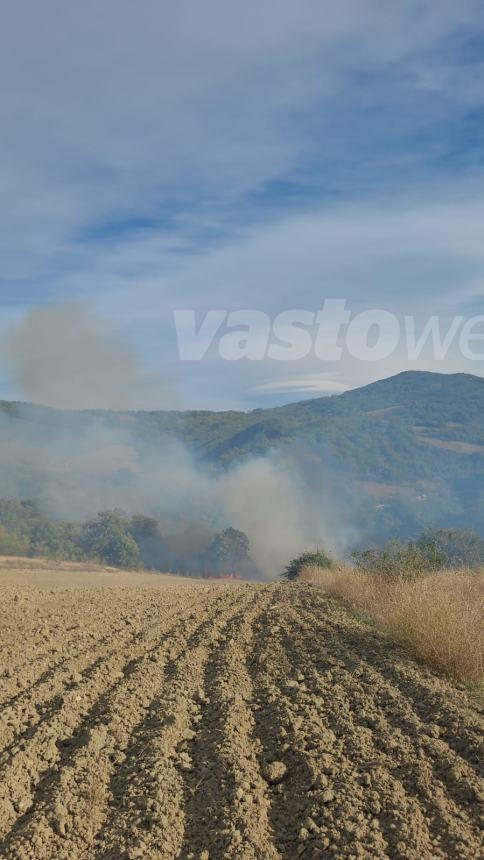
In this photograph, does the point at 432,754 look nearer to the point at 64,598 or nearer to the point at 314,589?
the point at 64,598

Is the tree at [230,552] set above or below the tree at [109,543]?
below

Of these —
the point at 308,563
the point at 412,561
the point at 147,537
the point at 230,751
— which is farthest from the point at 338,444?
the point at 230,751

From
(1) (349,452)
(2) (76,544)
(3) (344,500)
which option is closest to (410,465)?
(1) (349,452)

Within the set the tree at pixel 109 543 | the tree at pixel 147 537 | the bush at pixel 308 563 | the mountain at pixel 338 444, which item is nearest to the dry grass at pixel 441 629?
the bush at pixel 308 563

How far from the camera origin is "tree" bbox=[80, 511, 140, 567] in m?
46.5

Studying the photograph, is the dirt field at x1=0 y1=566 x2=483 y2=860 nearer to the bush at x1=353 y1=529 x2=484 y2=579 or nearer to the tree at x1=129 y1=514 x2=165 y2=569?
the bush at x1=353 y1=529 x2=484 y2=579

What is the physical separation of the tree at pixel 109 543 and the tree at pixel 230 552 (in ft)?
33.6

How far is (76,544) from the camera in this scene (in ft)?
161

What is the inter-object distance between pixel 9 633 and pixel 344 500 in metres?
107

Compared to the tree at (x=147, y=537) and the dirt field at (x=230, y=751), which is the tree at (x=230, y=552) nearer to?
the tree at (x=147, y=537)

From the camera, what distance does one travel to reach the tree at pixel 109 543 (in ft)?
153

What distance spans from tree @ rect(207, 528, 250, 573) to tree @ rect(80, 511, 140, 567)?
10.2 metres

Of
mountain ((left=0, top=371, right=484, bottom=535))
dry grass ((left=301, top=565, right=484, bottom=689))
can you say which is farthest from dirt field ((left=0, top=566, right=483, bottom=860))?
mountain ((left=0, top=371, right=484, bottom=535))

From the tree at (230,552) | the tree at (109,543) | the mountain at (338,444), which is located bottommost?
the tree at (230,552)
